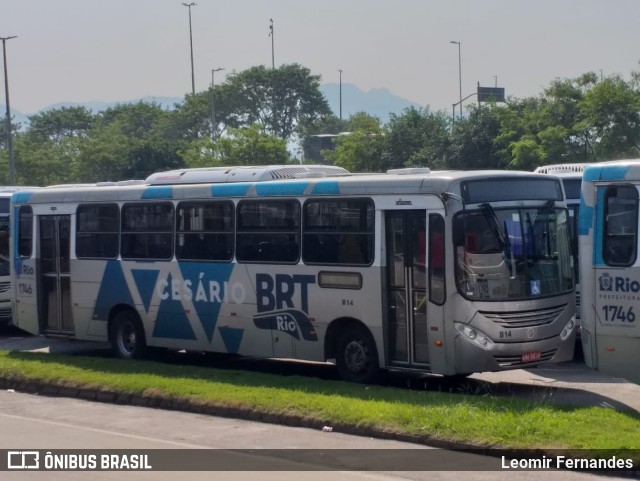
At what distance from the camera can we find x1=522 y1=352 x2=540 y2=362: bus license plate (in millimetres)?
13797

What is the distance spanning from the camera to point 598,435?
10352mm

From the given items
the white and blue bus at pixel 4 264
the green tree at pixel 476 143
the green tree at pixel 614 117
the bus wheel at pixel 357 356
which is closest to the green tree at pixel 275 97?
the green tree at pixel 476 143

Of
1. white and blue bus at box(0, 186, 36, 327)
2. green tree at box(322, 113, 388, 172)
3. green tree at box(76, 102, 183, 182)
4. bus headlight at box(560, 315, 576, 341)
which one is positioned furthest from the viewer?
green tree at box(76, 102, 183, 182)

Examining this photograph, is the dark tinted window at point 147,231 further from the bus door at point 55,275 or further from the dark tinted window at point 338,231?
the dark tinted window at point 338,231

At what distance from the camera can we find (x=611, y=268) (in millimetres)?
12750

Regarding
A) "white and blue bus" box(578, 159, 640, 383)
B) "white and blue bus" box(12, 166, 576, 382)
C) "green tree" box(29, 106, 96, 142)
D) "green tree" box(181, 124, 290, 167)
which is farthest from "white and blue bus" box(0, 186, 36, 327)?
"green tree" box(29, 106, 96, 142)

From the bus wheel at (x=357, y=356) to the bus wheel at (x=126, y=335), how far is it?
4.88 meters

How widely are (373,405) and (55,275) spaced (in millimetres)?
10060

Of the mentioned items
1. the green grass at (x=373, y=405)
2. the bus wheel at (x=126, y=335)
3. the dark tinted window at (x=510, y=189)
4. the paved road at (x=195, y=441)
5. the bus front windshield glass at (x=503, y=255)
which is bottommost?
the paved road at (x=195, y=441)

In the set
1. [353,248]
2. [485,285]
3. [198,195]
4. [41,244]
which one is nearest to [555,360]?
[485,285]

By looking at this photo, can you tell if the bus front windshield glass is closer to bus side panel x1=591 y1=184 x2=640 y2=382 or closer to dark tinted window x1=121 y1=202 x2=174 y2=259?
bus side panel x1=591 y1=184 x2=640 y2=382

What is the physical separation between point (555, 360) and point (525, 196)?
2.35 m

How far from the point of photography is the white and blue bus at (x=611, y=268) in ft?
41.1

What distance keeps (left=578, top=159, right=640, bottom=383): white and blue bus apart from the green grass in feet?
3.81
